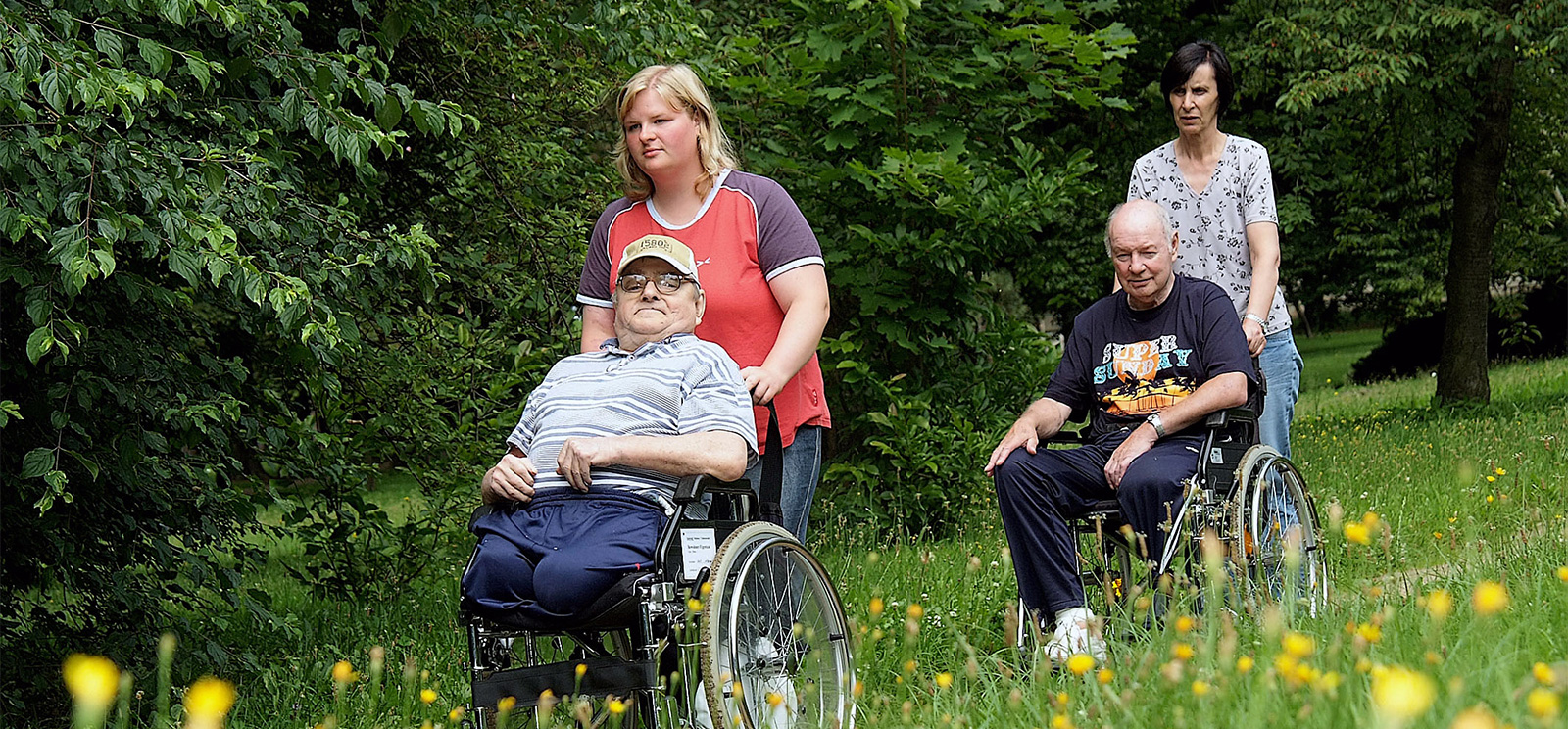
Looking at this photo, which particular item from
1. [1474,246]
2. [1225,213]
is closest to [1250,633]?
[1225,213]

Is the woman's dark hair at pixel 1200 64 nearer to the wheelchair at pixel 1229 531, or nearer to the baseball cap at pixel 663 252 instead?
the wheelchair at pixel 1229 531

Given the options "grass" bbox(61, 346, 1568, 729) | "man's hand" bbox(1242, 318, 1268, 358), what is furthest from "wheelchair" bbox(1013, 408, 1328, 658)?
"man's hand" bbox(1242, 318, 1268, 358)

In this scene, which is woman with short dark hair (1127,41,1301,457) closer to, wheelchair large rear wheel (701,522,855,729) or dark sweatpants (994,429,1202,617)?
dark sweatpants (994,429,1202,617)

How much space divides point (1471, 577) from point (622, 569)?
1.84m

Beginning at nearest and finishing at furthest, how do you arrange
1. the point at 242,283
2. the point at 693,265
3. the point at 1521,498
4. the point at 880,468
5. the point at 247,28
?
1. the point at 242,283
2. the point at 693,265
3. the point at 247,28
4. the point at 1521,498
5. the point at 880,468

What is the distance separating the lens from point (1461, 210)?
10.5m

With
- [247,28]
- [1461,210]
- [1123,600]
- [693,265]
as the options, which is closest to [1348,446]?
[1461,210]

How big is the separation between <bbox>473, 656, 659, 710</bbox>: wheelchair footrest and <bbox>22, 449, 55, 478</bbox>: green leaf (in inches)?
48.8

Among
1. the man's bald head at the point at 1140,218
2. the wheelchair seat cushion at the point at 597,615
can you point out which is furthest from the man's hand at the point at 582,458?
the man's bald head at the point at 1140,218

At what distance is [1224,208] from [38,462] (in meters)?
3.11

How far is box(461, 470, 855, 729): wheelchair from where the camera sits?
2.49 meters

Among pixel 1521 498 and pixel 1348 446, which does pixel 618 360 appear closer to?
pixel 1521 498

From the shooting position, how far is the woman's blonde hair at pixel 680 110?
3.13 metres

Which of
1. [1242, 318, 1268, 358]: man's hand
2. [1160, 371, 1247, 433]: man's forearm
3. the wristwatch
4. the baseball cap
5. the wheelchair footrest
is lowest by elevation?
the wheelchair footrest
